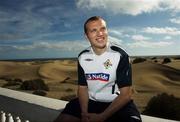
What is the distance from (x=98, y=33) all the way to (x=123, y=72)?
35 cm

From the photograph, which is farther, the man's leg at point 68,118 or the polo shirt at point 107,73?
the man's leg at point 68,118

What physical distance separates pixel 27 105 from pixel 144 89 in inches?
1021

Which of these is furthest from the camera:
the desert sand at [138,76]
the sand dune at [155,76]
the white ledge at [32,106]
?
the sand dune at [155,76]

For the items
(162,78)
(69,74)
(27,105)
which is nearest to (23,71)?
(69,74)

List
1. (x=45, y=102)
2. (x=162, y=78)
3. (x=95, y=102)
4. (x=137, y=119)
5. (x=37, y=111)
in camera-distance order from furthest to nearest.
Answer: (x=162, y=78) → (x=45, y=102) → (x=37, y=111) → (x=95, y=102) → (x=137, y=119)

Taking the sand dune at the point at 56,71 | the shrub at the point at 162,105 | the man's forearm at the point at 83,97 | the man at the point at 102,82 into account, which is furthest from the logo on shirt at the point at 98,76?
the sand dune at the point at 56,71

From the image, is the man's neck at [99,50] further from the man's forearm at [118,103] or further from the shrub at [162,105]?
the shrub at [162,105]

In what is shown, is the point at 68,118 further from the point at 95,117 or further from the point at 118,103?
the point at 118,103

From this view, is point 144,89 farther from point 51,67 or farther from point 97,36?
point 97,36

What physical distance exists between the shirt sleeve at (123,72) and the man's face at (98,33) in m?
0.19

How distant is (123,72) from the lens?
2574 mm

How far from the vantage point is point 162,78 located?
34.5m

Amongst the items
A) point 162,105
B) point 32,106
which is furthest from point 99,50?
point 162,105

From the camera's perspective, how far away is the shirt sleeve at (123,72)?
257 cm
